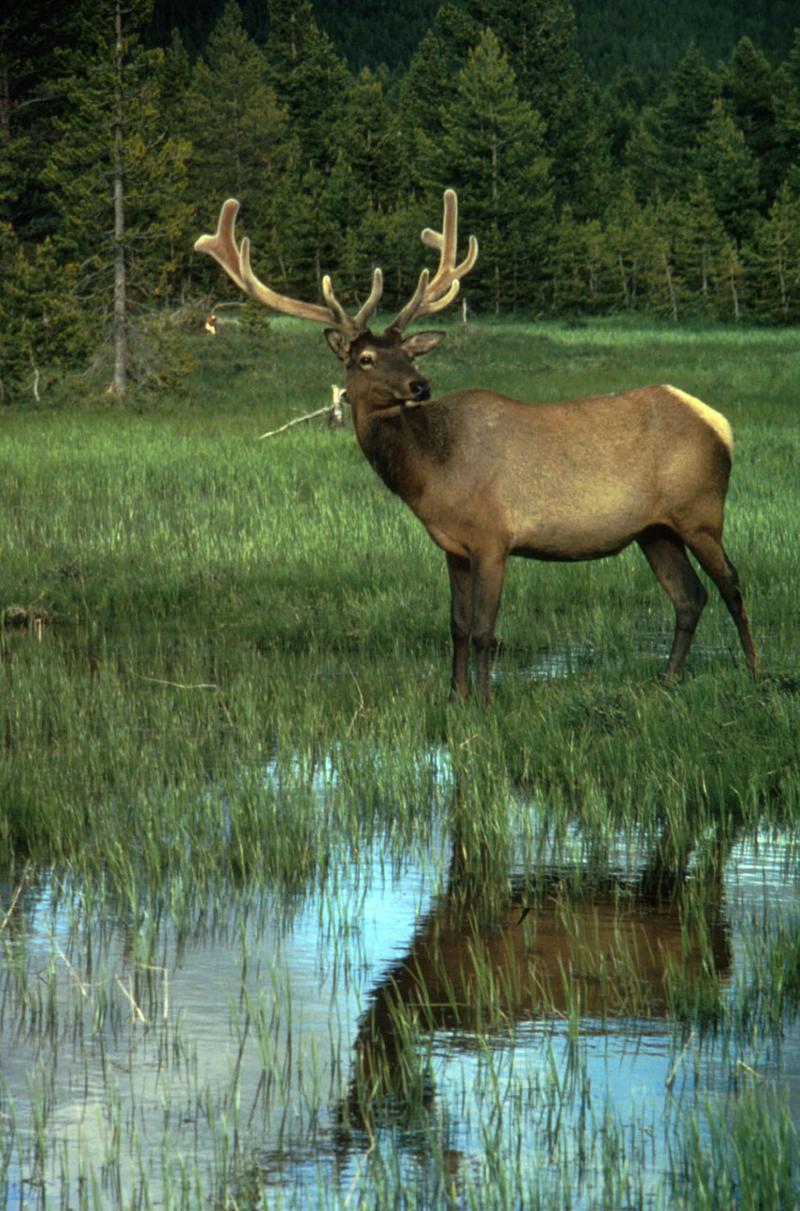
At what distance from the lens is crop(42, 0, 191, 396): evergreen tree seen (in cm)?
3494

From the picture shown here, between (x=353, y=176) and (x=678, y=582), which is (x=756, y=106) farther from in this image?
(x=678, y=582)

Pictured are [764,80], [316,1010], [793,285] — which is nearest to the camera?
[316,1010]

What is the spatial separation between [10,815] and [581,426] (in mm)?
4199

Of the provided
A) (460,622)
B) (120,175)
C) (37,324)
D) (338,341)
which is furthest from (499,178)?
(460,622)

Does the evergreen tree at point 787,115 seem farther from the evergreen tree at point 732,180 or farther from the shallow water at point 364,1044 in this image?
the shallow water at point 364,1044

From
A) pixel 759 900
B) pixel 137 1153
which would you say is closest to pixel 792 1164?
pixel 137 1153

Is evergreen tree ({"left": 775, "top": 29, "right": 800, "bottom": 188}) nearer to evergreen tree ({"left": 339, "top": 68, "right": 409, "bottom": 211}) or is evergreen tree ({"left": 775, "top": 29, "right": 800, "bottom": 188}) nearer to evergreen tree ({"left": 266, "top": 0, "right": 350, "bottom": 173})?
evergreen tree ({"left": 339, "top": 68, "right": 409, "bottom": 211})

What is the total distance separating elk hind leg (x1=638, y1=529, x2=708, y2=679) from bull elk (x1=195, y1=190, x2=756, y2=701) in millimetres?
11

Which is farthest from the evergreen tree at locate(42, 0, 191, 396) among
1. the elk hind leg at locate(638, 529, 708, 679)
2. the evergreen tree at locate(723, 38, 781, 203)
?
the evergreen tree at locate(723, 38, 781, 203)

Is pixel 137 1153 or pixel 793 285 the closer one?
pixel 137 1153

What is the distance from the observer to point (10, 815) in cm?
731

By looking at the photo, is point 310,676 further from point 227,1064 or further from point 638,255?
point 638,255

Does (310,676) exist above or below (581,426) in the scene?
below

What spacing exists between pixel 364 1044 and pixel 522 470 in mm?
5613
